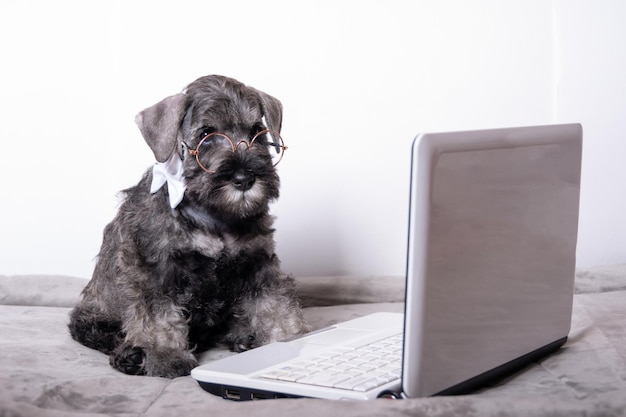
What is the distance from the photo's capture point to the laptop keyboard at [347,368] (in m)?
1.81

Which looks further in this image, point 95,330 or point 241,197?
point 95,330

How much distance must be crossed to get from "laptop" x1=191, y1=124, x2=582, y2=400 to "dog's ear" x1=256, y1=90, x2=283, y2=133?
35.9 inches

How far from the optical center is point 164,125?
104 inches

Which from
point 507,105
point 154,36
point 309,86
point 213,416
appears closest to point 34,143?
point 154,36

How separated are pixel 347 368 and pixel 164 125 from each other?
1.12m

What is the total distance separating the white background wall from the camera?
3924mm

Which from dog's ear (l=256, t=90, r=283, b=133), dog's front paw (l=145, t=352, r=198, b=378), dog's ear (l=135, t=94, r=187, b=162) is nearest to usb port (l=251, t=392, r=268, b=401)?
dog's front paw (l=145, t=352, r=198, b=378)

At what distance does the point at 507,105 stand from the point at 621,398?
2.45m

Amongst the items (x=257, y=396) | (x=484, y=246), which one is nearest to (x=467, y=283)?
(x=484, y=246)

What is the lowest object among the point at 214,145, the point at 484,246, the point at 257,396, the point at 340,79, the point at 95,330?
the point at 95,330

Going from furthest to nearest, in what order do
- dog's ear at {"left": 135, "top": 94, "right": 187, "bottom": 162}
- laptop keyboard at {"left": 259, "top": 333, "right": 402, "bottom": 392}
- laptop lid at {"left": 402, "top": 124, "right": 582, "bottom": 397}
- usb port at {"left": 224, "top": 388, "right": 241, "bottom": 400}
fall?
1. dog's ear at {"left": 135, "top": 94, "right": 187, "bottom": 162}
2. usb port at {"left": 224, "top": 388, "right": 241, "bottom": 400}
3. laptop keyboard at {"left": 259, "top": 333, "right": 402, "bottom": 392}
4. laptop lid at {"left": 402, "top": 124, "right": 582, "bottom": 397}

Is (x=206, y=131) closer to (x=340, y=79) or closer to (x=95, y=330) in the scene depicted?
(x=95, y=330)

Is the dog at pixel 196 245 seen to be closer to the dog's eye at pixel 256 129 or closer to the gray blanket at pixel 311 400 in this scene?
the dog's eye at pixel 256 129

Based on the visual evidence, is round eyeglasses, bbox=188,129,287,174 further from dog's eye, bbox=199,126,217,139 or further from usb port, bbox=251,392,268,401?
usb port, bbox=251,392,268,401
